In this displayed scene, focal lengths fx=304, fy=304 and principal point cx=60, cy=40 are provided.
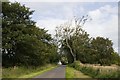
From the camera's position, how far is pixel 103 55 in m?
100

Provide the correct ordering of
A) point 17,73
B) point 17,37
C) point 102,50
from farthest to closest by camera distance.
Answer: point 102,50 → point 17,37 → point 17,73

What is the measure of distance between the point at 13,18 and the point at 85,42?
6104 cm

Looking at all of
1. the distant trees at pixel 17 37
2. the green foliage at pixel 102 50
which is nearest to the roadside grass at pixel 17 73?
the distant trees at pixel 17 37

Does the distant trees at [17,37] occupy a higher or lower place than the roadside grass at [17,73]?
higher

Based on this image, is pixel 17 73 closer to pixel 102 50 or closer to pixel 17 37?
pixel 17 37

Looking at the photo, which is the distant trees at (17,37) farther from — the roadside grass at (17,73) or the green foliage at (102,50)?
the green foliage at (102,50)

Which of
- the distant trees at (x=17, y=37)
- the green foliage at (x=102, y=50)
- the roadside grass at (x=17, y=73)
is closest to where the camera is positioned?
the roadside grass at (x=17, y=73)

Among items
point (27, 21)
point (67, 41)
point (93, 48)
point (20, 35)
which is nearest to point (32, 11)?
point (27, 21)

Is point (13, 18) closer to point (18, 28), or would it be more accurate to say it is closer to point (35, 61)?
point (18, 28)

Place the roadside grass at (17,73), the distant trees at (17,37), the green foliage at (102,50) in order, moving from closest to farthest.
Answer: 1. the roadside grass at (17,73)
2. the distant trees at (17,37)
3. the green foliage at (102,50)

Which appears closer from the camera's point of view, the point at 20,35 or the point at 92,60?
the point at 20,35

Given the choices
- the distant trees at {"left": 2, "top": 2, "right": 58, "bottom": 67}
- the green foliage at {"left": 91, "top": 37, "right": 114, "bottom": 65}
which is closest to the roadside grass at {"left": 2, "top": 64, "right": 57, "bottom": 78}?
the distant trees at {"left": 2, "top": 2, "right": 58, "bottom": 67}

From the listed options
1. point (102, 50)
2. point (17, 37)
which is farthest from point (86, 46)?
point (17, 37)

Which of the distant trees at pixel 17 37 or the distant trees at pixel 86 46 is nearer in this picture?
the distant trees at pixel 17 37
